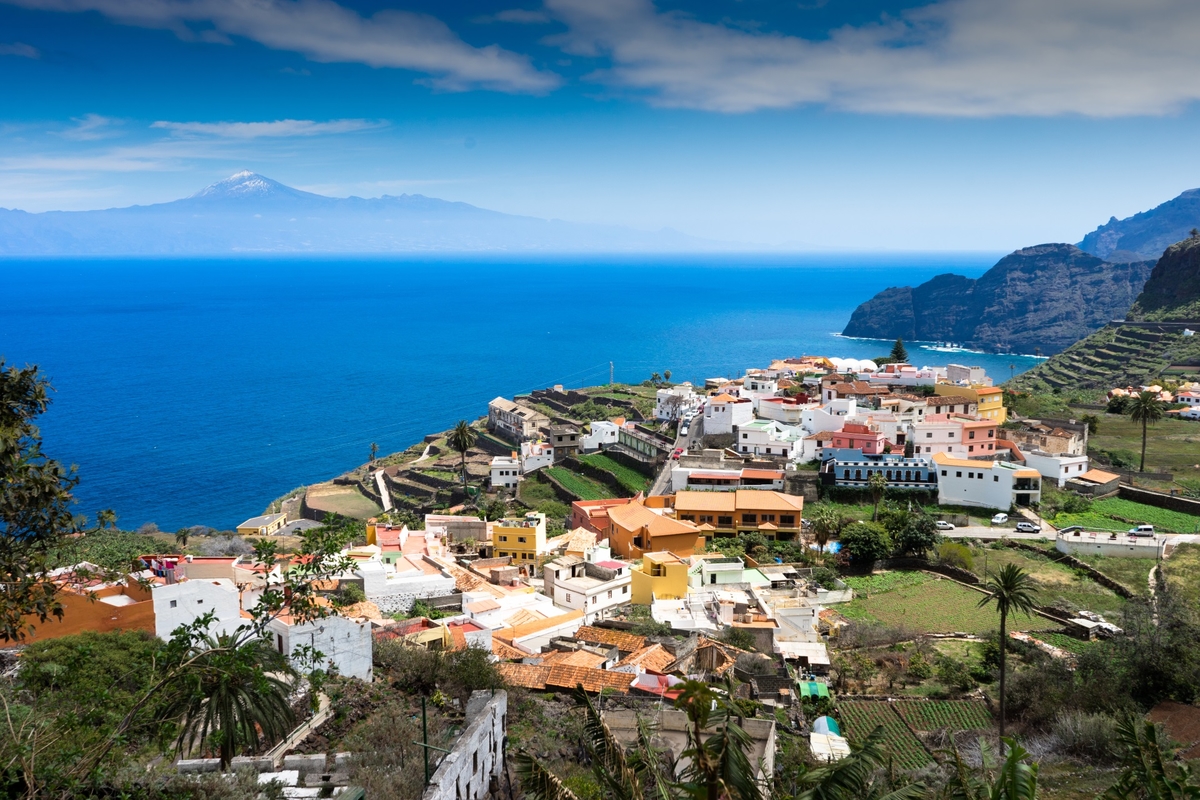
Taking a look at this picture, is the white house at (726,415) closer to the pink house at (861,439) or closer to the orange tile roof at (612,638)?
the pink house at (861,439)

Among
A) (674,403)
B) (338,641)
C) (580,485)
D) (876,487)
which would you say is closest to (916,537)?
(876,487)

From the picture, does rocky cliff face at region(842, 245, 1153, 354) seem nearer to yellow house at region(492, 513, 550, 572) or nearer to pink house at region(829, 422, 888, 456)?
pink house at region(829, 422, 888, 456)

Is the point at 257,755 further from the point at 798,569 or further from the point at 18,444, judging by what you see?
the point at 798,569

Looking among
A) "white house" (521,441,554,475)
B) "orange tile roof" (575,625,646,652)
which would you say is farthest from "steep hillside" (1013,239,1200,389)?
"orange tile roof" (575,625,646,652)

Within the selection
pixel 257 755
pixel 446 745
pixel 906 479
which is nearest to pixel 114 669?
pixel 257 755

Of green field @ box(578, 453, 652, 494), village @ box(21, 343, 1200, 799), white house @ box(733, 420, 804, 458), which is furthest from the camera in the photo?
green field @ box(578, 453, 652, 494)

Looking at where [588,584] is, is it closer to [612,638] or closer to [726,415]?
[612,638]
